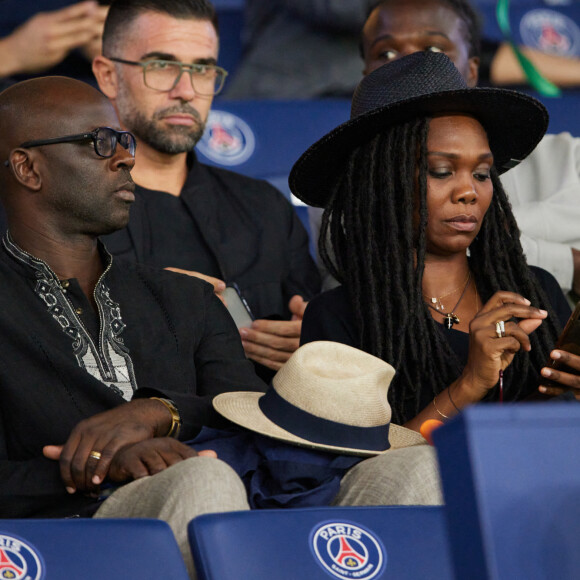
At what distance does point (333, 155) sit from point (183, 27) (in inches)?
42.9

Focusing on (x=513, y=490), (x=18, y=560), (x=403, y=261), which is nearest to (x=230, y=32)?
(x=403, y=261)

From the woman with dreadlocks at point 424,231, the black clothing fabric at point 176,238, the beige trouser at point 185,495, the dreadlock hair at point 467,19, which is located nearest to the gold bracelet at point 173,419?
the beige trouser at point 185,495

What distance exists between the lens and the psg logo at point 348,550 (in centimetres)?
172

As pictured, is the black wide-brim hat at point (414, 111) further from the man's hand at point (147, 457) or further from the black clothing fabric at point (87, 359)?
the man's hand at point (147, 457)

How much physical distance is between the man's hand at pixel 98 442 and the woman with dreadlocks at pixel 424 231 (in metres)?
0.69

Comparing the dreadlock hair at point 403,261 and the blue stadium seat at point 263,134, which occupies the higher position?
the blue stadium seat at point 263,134

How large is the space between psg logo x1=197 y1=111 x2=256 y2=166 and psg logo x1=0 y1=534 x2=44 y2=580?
2801 millimetres

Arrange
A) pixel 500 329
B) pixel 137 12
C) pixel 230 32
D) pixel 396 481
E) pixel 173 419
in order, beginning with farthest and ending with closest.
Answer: pixel 230 32 < pixel 137 12 < pixel 500 329 < pixel 173 419 < pixel 396 481

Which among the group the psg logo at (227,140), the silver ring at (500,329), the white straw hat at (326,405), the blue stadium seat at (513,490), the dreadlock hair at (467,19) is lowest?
the white straw hat at (326,405)

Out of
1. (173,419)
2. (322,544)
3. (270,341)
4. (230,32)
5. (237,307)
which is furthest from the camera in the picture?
(230,32)

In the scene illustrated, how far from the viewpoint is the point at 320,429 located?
204cm

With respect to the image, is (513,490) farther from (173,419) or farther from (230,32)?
(230,32)

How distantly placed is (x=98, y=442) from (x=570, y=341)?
101 cm

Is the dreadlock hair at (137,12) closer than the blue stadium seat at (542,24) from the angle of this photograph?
Yes
